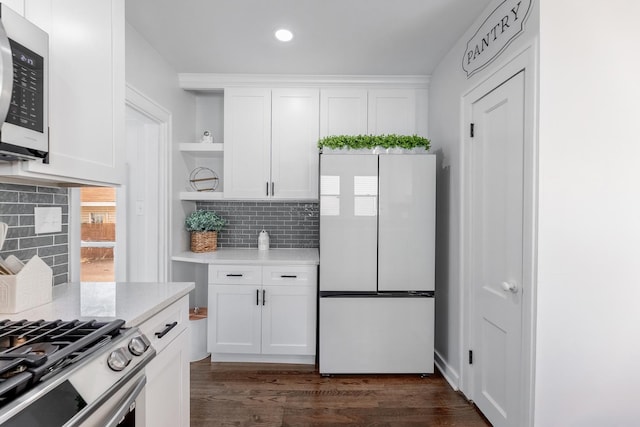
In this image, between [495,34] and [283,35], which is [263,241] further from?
[495,34]

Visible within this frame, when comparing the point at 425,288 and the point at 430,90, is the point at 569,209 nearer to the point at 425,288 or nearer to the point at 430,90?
the point at 425,288

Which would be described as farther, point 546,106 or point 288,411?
point 288,411

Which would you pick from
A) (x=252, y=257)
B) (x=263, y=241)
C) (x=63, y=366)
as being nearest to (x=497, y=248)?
(x=252, y=257)

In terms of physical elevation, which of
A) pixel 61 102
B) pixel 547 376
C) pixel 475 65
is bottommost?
pixel 547 376

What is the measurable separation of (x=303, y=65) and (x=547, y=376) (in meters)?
2.72

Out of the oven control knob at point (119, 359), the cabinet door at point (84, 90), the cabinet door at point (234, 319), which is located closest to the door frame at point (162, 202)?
the cabinet door at point (234, 319)

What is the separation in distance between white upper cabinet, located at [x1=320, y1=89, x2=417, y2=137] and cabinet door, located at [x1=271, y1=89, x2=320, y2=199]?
111mm

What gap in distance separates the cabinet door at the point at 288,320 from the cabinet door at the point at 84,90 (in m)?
1.64

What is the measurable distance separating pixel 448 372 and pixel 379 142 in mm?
1835

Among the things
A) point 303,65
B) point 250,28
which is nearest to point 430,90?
point 303,65

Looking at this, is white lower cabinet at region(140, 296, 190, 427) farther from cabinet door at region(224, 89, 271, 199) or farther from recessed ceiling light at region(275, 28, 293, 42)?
recessed ceiling light at region(275, 28, 293, 42)

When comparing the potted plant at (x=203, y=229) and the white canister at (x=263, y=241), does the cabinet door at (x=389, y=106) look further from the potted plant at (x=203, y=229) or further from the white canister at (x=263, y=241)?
the potted plant at (x=203, y=229)

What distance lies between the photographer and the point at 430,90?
10.6 feet

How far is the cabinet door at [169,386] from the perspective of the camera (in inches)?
52.8
